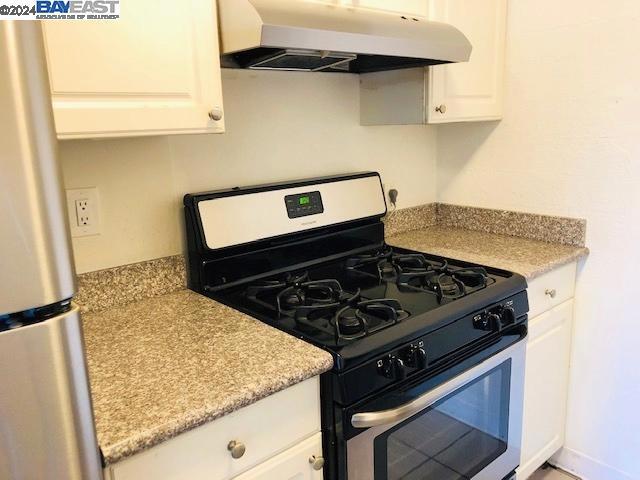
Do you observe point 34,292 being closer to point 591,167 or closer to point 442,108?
point 442,108

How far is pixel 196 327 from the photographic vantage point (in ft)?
4.09

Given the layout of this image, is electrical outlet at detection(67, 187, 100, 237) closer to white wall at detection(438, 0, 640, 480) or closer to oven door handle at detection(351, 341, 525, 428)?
oven door handle at detection(351, 341, 525, 428)

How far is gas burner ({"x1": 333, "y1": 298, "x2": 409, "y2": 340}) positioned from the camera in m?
1.17

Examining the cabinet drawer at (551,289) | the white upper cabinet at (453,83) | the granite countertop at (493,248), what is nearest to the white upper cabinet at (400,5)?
the white upper cabinet at (453,83)

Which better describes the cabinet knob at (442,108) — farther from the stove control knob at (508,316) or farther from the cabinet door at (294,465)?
the cabinet door at (294,465)

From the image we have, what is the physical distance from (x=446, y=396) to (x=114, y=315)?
2.90 ft

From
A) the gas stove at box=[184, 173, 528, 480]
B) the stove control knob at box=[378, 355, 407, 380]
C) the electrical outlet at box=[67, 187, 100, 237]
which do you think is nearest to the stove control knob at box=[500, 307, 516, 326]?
the gas stove at box=[184, 173, 528, 480]

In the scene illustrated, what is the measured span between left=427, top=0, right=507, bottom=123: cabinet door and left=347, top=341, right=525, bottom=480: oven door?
2.68 feet

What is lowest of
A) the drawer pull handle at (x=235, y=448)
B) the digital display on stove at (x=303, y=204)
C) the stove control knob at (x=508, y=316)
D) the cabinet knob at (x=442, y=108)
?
the drawer pull handle at (x=235, y=448)

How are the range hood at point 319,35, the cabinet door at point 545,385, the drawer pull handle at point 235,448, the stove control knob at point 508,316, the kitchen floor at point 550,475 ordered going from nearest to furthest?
the drawer pull handle at point 235,448 → the range hood at point 319,35 → the stove control knob at point 508,316 → the cabinet door at point 545,385 → the kitchen floor at point 550,475

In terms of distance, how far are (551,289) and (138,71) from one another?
1.44 meters

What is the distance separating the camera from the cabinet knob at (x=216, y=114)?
1198 millimetres

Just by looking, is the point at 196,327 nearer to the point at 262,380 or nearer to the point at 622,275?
the point at 262,380

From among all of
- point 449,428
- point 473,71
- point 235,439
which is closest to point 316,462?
point 235,439
